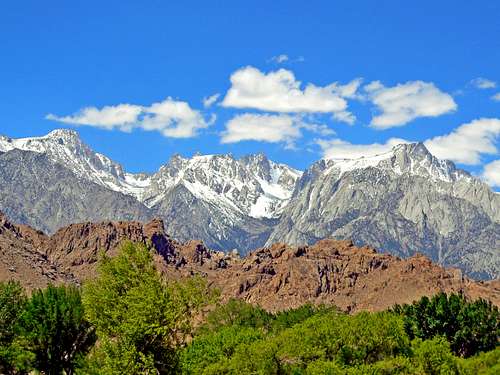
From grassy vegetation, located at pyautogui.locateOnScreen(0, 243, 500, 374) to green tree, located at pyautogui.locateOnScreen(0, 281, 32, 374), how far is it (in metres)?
0.12

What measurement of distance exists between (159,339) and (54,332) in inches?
1175

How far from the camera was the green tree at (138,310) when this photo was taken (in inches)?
2179

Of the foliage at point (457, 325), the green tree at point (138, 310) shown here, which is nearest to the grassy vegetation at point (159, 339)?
the green tree at point (138, 310)

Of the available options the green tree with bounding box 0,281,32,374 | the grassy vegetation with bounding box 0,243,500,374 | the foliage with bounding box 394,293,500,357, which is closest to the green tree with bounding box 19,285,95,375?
the grassy vegetation with bounding box 0,243,500,374

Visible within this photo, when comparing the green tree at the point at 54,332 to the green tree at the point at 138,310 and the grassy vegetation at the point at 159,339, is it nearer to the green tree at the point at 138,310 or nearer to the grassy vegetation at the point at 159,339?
the grassy vegetation at the point at 159,339

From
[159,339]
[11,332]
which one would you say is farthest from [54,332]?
[159,339]

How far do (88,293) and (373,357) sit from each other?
41.5 meters

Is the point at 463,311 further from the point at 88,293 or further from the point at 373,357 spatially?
the point at 88,293

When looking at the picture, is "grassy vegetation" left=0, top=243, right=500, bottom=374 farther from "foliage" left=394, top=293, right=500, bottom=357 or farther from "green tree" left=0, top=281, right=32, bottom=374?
"foliage" left=394, top=293, right=500, bottom=357

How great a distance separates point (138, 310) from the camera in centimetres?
5569

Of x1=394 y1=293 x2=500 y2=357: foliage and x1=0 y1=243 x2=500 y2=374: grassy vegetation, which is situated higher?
x1=394 y1=293 x2=500 y2=357: foliage

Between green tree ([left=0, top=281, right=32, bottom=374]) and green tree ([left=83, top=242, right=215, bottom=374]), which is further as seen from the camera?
green tree ([left=0, top=281, right=32, bottom=374])

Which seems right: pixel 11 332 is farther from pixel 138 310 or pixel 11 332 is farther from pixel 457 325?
pixel 457 325

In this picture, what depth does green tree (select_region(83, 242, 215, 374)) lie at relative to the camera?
182 feet
